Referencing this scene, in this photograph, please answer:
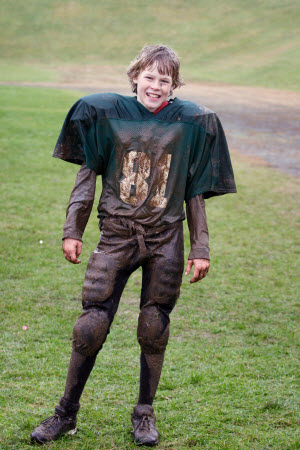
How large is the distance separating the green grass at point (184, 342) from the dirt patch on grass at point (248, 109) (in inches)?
236

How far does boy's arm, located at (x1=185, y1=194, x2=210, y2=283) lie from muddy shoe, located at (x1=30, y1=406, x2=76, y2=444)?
3.32ft

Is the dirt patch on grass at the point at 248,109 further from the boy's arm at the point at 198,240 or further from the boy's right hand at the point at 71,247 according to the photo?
the boy's right hand at the point at 71,247

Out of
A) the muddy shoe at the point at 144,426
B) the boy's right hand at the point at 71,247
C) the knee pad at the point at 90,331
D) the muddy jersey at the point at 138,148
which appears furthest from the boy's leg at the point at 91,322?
the muddy shoe at the point at 144,426

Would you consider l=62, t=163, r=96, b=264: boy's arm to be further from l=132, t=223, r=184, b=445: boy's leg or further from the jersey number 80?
l=132, t=223, r=184, b=445: boy's leg

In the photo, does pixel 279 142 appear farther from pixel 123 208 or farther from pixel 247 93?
pixel 123 208

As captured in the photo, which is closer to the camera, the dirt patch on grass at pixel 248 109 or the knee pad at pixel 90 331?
the knee pad at pixel 90 331

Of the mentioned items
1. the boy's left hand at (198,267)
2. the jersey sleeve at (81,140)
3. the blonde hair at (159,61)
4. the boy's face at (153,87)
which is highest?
the blonde hair at (159,61)

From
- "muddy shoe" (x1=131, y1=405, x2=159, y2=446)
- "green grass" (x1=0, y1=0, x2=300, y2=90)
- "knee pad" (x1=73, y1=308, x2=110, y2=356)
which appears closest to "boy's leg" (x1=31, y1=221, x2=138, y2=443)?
"knee pad" (x1=73, y1=308, x2=110, y2=356)

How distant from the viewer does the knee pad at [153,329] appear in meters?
3.54

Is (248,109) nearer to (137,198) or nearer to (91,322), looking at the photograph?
(137,198)

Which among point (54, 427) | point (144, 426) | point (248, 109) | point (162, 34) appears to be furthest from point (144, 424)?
point (162, 34)

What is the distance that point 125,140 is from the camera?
11.5 ft

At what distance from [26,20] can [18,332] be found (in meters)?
49.7

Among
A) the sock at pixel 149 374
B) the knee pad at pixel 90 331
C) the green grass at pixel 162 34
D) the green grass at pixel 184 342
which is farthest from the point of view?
the green grass at pixel 162 34
